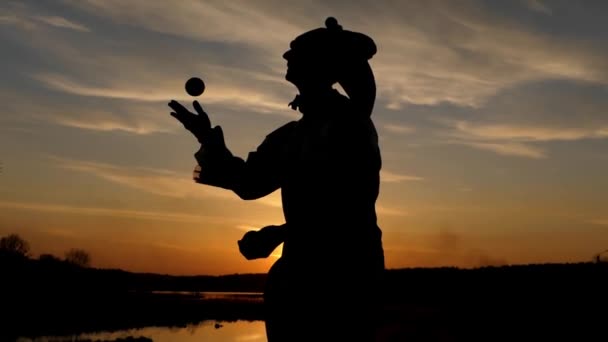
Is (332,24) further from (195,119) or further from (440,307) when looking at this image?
(440,307)

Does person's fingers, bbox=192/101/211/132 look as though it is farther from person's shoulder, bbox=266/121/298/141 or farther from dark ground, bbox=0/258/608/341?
dark ground, bbox=0/258/608/341

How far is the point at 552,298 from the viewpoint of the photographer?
112 ft

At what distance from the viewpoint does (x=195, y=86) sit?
3744 millimetres

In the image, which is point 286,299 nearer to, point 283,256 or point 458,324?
point 283,256

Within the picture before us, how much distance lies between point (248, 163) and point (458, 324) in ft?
95.5

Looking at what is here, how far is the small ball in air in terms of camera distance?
12.3ft

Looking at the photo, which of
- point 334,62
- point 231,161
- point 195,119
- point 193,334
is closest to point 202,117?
point 195,119

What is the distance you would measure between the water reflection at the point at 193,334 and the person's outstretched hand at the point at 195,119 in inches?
1286

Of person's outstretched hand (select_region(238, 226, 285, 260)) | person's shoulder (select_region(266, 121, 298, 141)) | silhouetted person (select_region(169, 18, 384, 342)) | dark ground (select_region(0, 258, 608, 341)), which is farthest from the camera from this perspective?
dark ground (select_region(0, 258, 608, 341))

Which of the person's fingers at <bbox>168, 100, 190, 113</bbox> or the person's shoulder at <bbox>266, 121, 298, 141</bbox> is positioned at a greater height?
the person's fingers at <bbox>168, 100, 190, 113</bbox>

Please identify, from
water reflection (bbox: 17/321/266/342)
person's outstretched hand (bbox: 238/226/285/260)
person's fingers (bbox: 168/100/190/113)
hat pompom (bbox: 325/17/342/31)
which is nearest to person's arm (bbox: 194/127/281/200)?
person's fingers (bbox: 168/100/190/113)

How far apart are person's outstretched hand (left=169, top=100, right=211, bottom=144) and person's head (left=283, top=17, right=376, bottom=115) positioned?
509mm

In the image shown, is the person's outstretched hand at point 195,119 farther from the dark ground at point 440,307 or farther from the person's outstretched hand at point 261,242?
→ the dark ground at point 440,307

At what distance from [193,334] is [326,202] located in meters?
40.1
